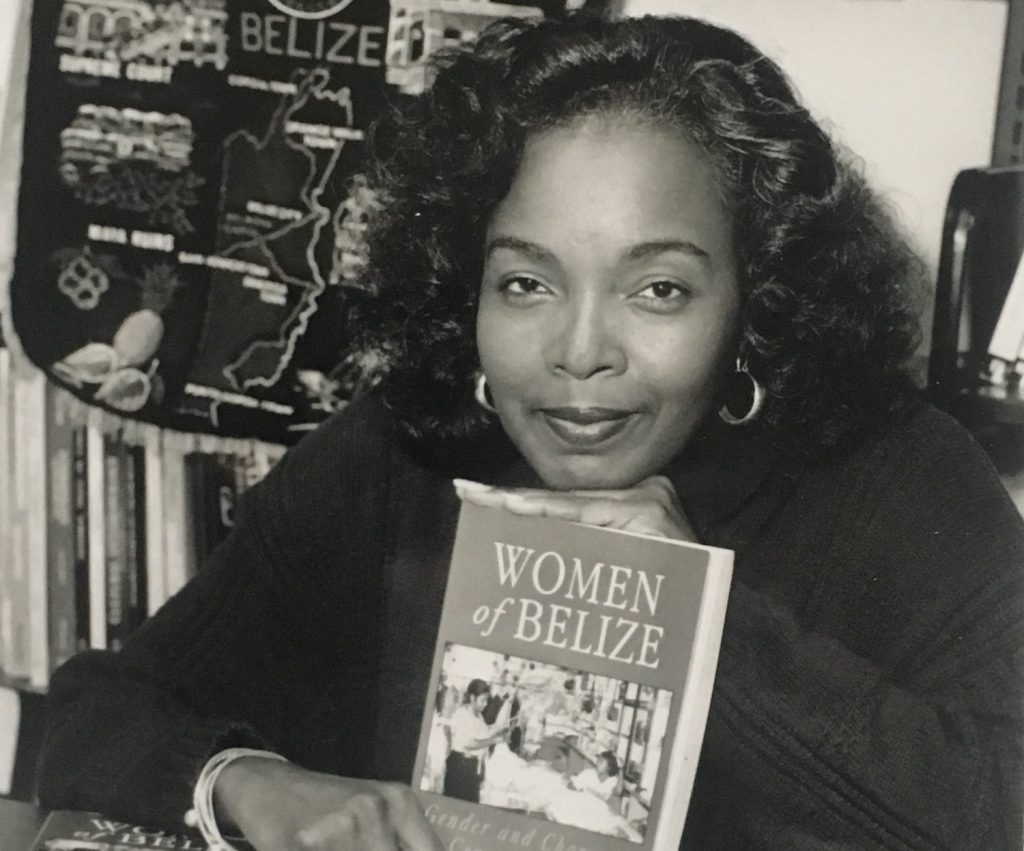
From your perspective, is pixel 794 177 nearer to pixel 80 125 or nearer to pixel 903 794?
pixel 903 794

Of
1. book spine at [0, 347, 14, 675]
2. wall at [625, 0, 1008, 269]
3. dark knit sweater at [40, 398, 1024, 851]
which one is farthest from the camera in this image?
book spine at [0, 347, 14, 675]

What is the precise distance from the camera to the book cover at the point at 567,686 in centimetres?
68

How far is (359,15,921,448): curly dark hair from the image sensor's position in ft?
2.40

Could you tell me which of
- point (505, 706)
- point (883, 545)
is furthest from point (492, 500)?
point (883, 545)

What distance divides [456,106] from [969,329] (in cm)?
42

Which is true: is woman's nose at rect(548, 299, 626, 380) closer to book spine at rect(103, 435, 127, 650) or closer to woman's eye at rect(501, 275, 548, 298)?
woman's eye at rect(501, 275, 548, 298)

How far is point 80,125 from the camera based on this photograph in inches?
35.0

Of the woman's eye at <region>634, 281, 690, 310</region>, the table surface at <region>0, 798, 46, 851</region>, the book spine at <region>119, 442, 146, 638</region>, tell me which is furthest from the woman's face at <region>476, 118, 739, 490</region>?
the table surface at <region>0, 798, 46, 851</region>

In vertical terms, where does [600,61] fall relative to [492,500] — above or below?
above

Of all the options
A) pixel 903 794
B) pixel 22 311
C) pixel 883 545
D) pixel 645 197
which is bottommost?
pixel 903 794

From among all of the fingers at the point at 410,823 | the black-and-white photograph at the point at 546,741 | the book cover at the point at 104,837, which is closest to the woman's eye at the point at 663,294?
the black-and-white photograph at the point at 546,741

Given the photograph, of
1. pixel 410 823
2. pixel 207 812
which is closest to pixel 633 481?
pixel 410 823

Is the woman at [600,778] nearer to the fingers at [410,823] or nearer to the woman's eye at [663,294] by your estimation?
the fingers at [410,823]

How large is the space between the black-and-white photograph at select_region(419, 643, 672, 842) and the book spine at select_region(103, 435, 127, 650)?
1.19ft
